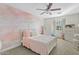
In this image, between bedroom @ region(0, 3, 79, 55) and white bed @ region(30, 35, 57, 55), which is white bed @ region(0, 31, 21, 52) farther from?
white bed @ region(30, 35, 57, 55)

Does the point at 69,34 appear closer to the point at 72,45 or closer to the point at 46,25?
the point at 72,45

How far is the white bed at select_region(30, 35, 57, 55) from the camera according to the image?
1.89 metres

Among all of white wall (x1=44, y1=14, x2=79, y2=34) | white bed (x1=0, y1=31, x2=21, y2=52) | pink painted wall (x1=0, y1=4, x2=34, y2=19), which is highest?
pink painted wall (x1=0, y1=4, x2=34, y2=19)

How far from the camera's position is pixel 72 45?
1897 millimetres

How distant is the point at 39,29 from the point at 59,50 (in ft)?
1.79

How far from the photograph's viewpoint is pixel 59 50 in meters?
1.93

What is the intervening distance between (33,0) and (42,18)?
38 centimetres

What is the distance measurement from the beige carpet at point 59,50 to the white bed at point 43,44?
0.26 ft

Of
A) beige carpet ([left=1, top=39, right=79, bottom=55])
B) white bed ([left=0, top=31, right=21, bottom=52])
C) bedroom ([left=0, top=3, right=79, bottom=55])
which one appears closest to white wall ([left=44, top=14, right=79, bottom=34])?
bedroom ([left=0, top=3, right=79, bottom=55])

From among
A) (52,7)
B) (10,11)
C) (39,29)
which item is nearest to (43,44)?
(39,29)

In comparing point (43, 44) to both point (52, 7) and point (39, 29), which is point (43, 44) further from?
point (52, 7)

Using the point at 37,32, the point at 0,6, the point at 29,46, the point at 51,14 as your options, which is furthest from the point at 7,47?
the point at 51,14

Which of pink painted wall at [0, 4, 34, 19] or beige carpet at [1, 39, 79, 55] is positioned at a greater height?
pink painted wall at [0, 4, 34, 19]
